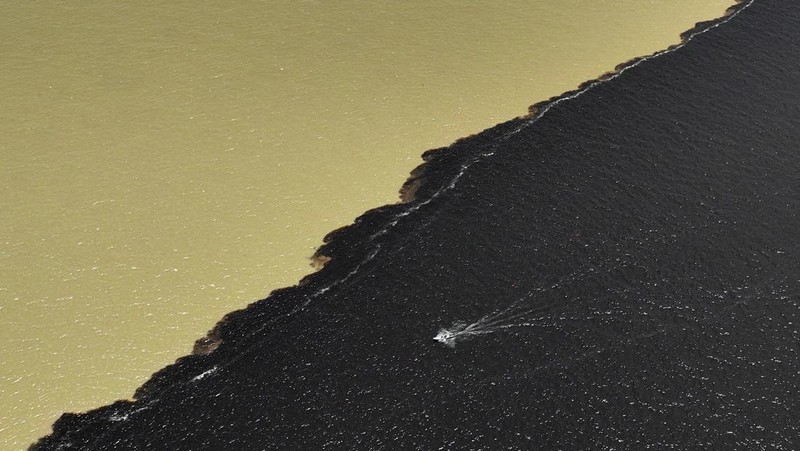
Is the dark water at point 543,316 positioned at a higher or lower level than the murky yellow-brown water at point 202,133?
lower

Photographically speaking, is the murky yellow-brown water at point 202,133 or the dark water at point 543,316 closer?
the dark water at point 543,316

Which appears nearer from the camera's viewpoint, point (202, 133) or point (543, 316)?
point (543, 316)

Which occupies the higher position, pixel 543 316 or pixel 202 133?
pixel 202 133

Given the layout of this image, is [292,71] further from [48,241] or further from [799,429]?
[799,429]
